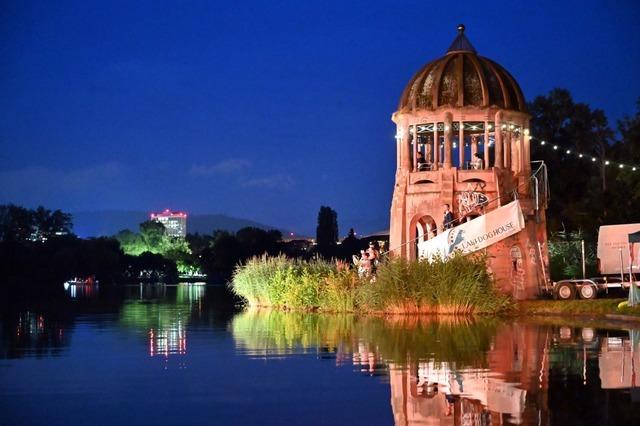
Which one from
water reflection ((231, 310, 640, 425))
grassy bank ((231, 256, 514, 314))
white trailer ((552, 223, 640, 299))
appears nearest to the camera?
water reflection ((231, 310, 640, 425))

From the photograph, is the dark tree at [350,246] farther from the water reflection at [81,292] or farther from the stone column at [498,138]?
the stone column at [498,138]

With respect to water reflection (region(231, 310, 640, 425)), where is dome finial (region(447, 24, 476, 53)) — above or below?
above

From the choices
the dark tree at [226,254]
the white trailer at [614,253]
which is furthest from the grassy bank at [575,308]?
the dark tree at [226,254]

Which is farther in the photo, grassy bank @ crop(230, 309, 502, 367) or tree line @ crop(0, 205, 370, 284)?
tree line @ crop(0, 205, 370, 284)

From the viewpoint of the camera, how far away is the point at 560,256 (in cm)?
4600

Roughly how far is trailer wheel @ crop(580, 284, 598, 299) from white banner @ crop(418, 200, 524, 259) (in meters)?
3.25

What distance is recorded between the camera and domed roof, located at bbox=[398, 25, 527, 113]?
3850cm

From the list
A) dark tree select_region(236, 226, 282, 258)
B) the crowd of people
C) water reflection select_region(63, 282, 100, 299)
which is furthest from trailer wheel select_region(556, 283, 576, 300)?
dark tree select_region(236, 226, 282, 258)

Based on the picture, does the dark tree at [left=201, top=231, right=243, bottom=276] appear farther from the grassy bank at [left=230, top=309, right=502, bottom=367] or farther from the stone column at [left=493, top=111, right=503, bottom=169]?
the grassy bank at [left=230, top=309, right=502, bottom=367]

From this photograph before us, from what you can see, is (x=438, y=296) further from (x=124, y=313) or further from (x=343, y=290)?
(x=124, y=313)

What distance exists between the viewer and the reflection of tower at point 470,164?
36.9m

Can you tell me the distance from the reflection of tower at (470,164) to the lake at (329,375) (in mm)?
9075

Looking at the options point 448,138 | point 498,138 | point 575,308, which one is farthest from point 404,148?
point 575,308

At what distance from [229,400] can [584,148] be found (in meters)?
52.8
